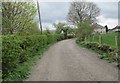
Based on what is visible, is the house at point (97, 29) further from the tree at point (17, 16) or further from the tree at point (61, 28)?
the tree at point (17, 16)

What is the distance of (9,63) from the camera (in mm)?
9641

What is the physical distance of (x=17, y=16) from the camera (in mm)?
28188

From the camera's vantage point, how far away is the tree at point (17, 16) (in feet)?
87.0

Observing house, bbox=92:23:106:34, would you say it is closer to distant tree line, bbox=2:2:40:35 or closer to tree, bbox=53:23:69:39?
tree, bbox=53:23:69:39

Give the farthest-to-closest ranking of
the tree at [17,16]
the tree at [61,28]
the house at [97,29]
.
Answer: the tree at [61,28] < the house at [97,29] < the tree at [17,16]

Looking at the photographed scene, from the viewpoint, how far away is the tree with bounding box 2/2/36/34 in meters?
26.5

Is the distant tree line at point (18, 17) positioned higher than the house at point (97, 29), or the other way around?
the distant tree line at point (18, 17)

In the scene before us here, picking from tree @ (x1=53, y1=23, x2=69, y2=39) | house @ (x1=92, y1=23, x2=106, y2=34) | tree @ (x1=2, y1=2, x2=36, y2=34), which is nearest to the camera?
tree @ (x1=2, y1=2, x2=36, y2=34)

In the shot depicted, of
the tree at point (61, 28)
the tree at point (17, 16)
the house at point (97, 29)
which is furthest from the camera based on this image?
the tree at point (61, 28)

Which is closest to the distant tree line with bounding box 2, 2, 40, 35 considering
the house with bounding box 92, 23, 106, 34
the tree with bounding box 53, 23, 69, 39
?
the house with bounding box 92, 23, 106, 34

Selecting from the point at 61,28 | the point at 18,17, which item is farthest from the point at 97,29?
the point at 18,17

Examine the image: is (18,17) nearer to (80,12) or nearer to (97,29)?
(80,12)

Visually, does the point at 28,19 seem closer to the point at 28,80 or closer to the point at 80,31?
the point at 80,31

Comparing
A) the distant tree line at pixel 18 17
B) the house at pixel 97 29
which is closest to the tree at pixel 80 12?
the house at pixel 97 29
